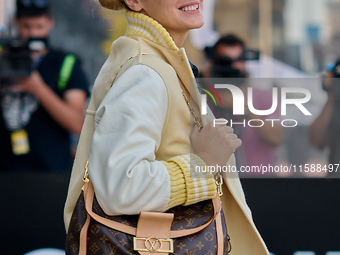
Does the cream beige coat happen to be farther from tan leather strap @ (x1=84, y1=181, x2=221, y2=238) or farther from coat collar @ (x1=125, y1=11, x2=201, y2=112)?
tan leather strap @ (x1=84, y1=181, x2=221, y2=238)

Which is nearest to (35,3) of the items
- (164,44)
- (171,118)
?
(164,44)

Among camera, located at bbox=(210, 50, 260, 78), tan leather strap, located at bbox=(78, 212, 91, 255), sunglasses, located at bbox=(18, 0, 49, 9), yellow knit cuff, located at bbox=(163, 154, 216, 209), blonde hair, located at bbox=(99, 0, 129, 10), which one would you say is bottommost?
camera, located at bbox=(210, 50, 260, 78)

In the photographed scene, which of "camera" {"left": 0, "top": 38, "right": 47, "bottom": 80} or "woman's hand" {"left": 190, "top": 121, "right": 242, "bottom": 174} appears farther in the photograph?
"camera" {"left": 0, "top": 38, "right": 47, "bottom": 80}

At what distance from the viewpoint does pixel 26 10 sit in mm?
3248

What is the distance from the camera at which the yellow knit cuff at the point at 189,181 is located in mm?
1250

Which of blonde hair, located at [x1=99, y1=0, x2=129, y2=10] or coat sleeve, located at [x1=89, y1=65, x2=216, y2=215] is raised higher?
blonde hair, located at [x1=99, y1=0, x2=129, y2=10]

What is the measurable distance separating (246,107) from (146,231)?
124 centimetres

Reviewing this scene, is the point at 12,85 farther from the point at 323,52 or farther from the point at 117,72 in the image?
the point at 323,52

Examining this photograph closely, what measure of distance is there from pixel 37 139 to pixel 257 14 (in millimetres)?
1766

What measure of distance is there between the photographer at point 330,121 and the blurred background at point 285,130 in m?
0.04

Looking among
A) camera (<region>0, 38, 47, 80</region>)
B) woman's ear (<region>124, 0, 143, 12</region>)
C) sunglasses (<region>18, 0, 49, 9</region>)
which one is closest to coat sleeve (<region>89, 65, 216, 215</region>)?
woman's ear (<region>124, 0, 143, 12</region>)

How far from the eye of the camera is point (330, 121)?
318 cm

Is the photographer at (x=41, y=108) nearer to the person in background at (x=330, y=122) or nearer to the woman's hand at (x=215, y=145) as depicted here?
the person in background at (x=330, y=122)

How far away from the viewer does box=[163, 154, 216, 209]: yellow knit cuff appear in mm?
1250
